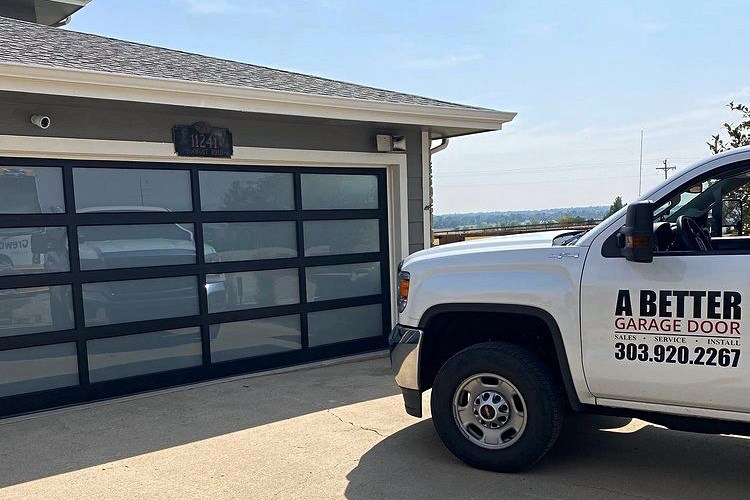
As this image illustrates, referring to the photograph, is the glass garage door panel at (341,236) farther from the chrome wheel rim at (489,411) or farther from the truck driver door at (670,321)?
the truck driver door at (670,321)

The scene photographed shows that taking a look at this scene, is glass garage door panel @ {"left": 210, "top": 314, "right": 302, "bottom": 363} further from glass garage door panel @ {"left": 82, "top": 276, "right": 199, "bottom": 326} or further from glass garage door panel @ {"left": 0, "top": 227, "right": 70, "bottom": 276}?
glass garage door panel @ {"left": 0, "top": 227, "right": 70, "bottom": 276}

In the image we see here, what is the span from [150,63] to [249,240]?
2.20m

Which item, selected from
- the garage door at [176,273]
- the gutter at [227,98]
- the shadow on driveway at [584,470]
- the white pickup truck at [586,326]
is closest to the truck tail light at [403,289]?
the white pickup truck at [586,326]

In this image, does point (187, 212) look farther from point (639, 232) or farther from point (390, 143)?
point (639, 232)

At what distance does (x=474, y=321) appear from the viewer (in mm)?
4559

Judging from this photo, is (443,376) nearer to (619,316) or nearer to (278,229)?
(619,316)

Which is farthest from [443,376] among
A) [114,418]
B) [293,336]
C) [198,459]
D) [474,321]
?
[293,336]

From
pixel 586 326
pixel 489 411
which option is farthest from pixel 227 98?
pixel 586 326

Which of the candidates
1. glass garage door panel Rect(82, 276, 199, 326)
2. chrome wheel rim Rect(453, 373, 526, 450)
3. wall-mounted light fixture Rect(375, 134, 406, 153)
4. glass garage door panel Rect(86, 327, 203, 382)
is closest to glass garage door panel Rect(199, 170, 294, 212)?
glass garage door panel Rect(82, 276, 199, 326)

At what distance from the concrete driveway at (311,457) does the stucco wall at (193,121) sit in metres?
2.69

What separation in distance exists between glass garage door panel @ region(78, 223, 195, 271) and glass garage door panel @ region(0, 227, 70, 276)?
A: 18 centimetres

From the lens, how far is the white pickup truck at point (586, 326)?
356 cm

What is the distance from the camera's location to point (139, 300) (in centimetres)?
670

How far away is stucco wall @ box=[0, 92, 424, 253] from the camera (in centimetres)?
591
